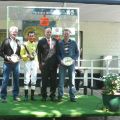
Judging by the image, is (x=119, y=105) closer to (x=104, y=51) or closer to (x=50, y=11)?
(x=50, y=11)

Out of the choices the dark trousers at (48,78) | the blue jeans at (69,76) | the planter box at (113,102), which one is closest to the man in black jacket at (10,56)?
the dark trousers at (48,78)

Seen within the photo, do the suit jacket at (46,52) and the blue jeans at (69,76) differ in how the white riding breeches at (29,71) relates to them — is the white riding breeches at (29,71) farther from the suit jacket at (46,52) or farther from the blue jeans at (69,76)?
the blue jeans at (69,76)

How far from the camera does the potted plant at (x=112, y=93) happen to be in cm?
813

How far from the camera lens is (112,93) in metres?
8.18

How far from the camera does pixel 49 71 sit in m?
9.44

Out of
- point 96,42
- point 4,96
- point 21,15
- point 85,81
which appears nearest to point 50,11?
point 21,15

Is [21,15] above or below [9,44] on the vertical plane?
above

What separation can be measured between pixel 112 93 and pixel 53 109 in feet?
4.08

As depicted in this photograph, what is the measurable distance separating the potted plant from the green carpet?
14 centimetres

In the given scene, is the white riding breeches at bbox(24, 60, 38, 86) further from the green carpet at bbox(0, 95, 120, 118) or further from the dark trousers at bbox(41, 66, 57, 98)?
the green carpet at bbox(0, 95, 120, 118)

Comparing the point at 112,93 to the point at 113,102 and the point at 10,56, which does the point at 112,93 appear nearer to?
the point at 113,102

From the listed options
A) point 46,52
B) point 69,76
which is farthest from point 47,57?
point 69,76

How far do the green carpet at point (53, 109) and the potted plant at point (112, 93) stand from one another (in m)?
0.14

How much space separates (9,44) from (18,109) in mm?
1569
